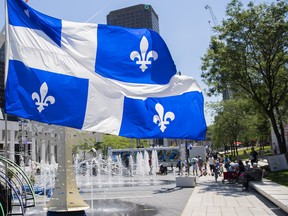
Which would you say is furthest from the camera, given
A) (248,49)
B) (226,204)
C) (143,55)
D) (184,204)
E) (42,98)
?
(248,49)

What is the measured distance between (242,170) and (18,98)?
17.5 meters

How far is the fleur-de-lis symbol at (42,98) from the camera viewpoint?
20.6 feet

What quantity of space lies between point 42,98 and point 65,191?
2.15 metres

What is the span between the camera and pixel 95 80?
6902 millimetres

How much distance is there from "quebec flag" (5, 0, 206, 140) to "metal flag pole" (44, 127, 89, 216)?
1.20 m

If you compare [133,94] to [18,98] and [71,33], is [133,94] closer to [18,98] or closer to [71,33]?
[71,33]

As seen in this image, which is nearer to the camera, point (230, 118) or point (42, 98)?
point (42, 98)

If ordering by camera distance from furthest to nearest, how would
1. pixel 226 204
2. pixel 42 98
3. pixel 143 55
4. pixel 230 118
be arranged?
pixel 230 118, pixel 226 204, pixel 143 55, pixel 42 98

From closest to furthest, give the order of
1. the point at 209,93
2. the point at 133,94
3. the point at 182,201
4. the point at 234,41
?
the point at 133,94 → the point at 182,201 → the point at 234,41 → the point at 209,93

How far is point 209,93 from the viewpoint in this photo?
89.4ft

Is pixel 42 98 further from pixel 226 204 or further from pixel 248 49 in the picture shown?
pixel 248 49

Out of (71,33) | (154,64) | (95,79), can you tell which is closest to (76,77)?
(95,79)

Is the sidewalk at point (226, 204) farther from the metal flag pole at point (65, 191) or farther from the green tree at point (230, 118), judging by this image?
the green tree at point (230, 118)

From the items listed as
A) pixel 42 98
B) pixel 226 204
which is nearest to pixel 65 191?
pixel 42 98
